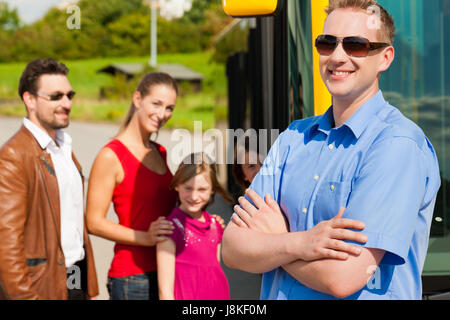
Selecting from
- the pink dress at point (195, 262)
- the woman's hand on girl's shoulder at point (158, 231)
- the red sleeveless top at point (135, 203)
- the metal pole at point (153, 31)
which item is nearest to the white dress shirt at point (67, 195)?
the red sleeveless top at point (135, 203)

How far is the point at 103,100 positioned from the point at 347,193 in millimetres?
49933

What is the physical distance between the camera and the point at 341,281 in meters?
1.63

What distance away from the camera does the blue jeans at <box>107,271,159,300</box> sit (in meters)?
3.11

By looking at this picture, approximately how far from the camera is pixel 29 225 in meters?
2.82

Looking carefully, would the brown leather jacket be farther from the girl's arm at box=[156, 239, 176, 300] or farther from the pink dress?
the pink dress

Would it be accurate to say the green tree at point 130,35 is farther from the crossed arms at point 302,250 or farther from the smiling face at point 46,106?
the crossed arms at point 302,250

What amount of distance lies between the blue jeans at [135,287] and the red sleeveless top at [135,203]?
0.03m

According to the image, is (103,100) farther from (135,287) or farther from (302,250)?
(302,250)

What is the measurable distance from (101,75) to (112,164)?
57358 millimetres

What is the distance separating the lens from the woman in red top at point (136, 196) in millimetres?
3094
